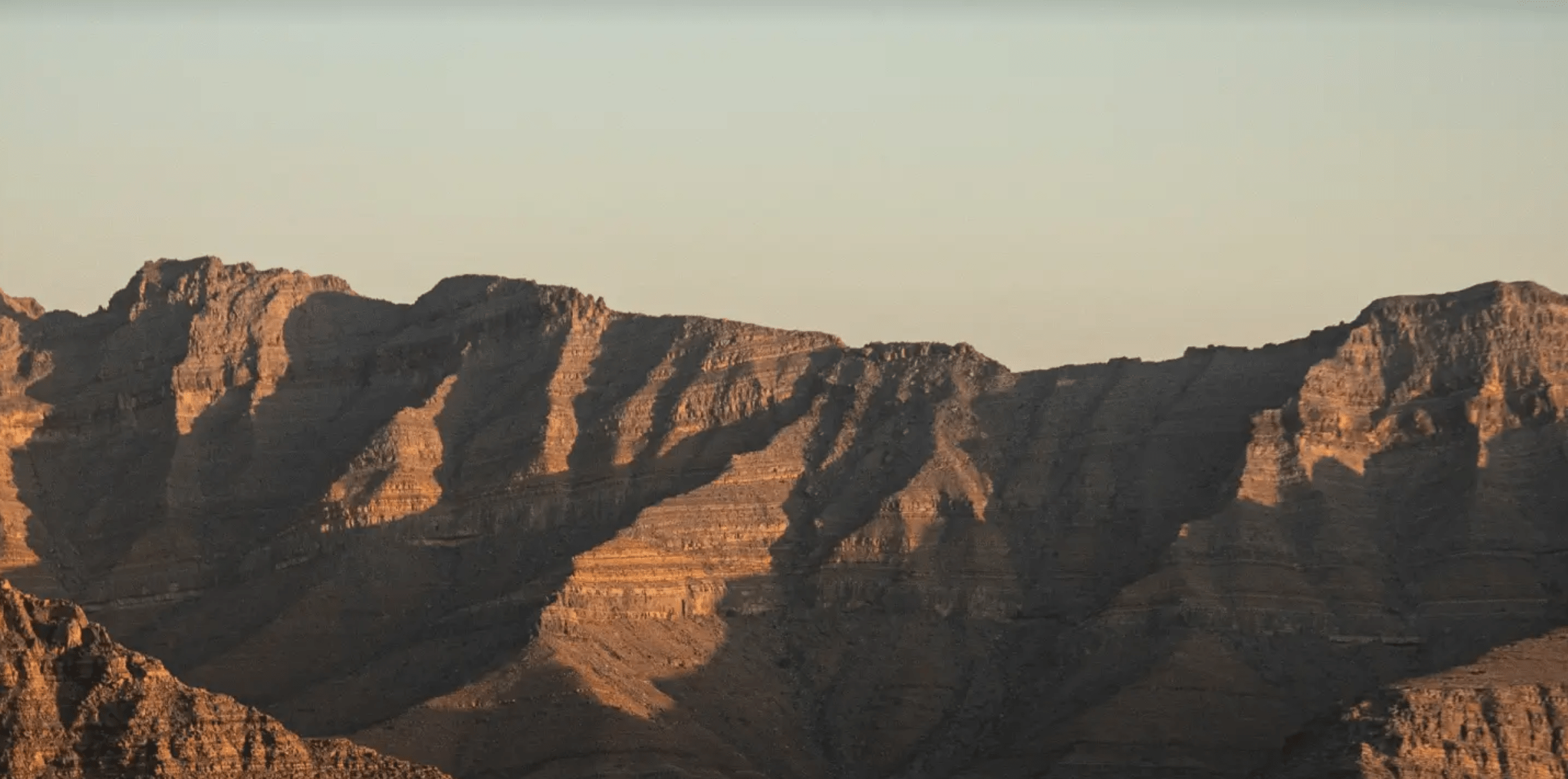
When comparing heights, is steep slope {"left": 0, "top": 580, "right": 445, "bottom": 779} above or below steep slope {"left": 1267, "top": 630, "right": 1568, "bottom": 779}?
below

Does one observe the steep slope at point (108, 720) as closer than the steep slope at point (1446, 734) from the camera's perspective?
Yes

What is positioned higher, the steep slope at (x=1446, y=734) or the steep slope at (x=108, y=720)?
the steep slope at (x=1446, y=734)

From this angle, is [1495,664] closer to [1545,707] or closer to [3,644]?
[1545,707]

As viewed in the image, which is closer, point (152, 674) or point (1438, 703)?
Result: point (152, 674)

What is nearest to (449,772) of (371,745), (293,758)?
(371,745)

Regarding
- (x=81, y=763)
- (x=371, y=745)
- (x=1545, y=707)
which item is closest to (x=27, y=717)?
(x=81, y=763)

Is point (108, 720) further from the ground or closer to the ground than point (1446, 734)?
closer to the ground

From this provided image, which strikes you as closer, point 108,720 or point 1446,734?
point 108,720
